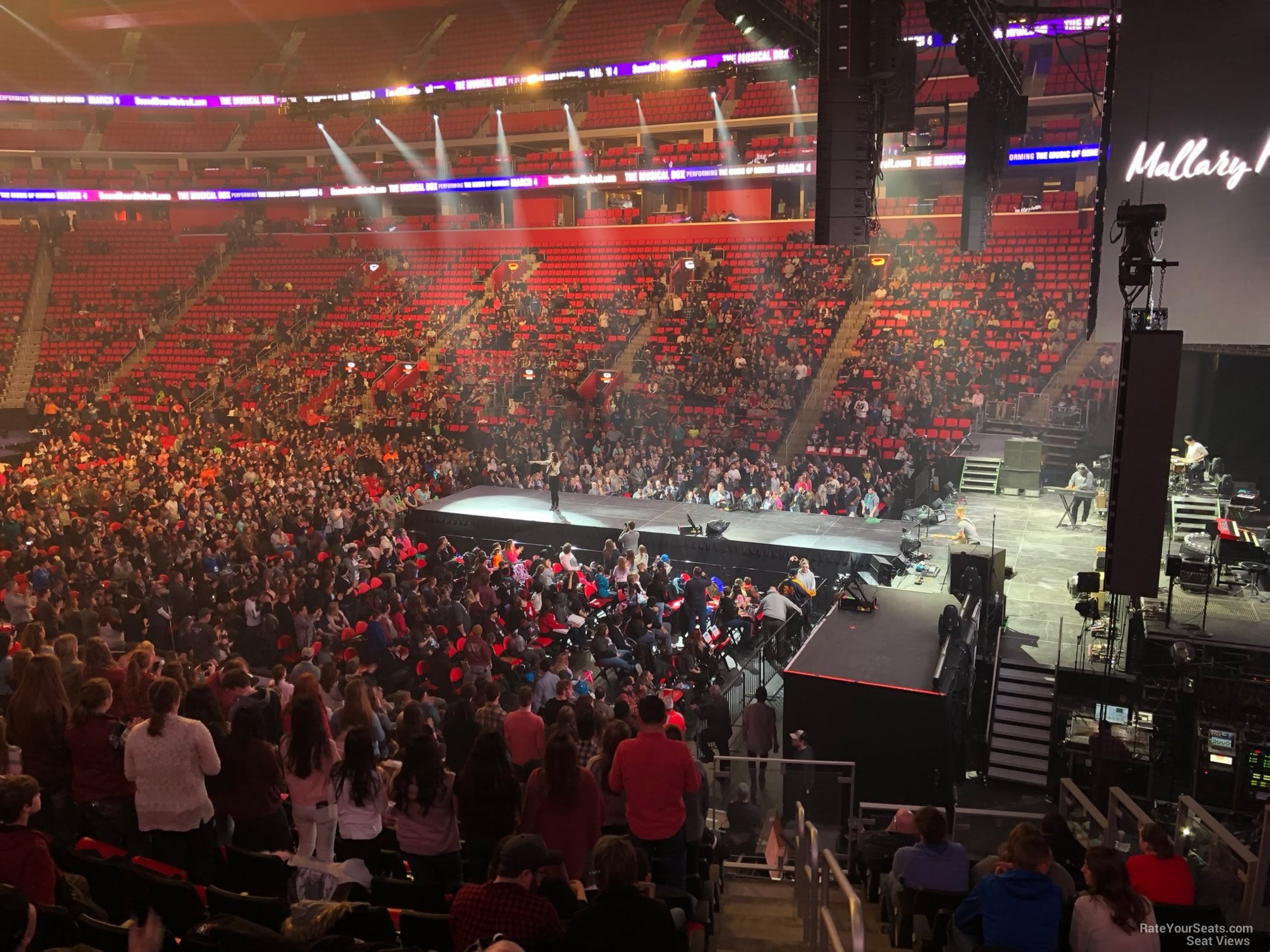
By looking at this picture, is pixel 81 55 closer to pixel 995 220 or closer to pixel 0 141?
pixel 0 141

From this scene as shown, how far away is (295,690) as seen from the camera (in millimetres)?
4531

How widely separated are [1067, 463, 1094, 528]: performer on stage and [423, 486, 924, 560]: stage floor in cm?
262

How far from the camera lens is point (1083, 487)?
1617 cm

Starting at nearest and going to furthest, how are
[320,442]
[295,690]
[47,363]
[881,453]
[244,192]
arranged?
1. [295,690]
2. [881,453]
3. [320,442]
4. [47,363]
5. [244,192]

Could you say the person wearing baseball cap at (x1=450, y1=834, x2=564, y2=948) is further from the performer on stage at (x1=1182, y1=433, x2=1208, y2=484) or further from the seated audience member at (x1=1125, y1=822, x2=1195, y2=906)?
the performer on stage at (x1=1182, y1=433, x2=1208, y2=484)

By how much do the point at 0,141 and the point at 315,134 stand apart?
1189cm

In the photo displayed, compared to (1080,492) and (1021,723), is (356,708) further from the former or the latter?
(1080,492)

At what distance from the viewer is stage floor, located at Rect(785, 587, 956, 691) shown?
30.2 feet

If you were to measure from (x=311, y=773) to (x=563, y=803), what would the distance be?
47.0 inches

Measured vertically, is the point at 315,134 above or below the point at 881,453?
above

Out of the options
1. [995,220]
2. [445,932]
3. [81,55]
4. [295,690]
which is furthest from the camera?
[81,55]

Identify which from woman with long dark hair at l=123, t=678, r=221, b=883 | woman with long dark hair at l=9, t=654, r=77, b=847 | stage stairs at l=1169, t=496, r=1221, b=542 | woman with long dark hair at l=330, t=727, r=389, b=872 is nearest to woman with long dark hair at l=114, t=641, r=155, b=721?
woman with long dark hair at l=9, t=654, r=77, b=847

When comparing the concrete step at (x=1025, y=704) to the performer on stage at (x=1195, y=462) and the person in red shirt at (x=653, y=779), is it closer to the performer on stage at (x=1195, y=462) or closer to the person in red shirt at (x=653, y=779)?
the performer on stage at (x=1195, y=462)

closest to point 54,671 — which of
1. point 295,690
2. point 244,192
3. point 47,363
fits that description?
point 295,690
